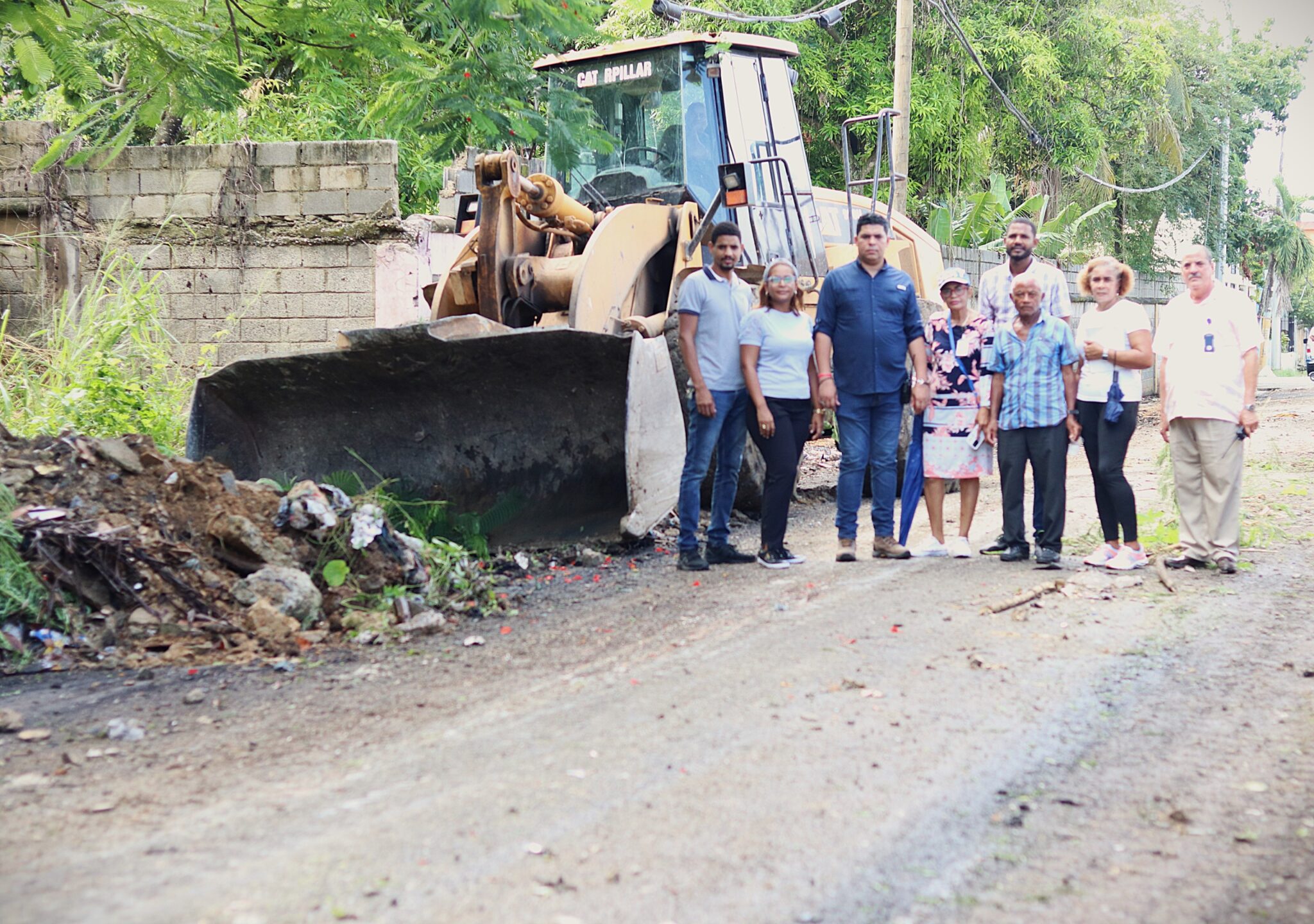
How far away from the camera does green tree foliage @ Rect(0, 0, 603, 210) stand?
22.1ft

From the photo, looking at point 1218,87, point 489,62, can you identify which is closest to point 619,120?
point 489,62

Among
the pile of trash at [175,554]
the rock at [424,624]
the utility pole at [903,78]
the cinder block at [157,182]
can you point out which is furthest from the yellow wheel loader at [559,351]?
the utility pole at [903,78]

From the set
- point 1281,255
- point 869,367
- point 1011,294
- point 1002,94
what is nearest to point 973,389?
point 1011,294

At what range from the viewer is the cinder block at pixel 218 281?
9.92m

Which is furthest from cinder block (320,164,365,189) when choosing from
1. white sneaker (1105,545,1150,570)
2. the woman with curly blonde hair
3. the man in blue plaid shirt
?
white sneaker (1105,545,1150,570)

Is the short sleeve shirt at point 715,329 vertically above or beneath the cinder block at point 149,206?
beneath

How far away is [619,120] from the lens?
8.66 metres

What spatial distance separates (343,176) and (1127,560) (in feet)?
22.0

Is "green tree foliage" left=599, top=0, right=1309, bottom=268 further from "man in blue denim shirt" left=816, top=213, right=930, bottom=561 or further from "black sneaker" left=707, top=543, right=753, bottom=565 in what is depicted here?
"black sneaker" left=707, top=543, right=753, bottom=565

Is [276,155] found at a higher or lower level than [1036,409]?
higher

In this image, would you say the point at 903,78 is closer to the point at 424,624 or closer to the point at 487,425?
the point at 487,425

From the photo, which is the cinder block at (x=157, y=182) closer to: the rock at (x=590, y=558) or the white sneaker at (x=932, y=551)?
the rock at (x=590, y=558)

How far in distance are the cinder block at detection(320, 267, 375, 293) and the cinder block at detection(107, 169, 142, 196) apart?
1711mm

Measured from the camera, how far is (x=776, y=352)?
671 centimetres
